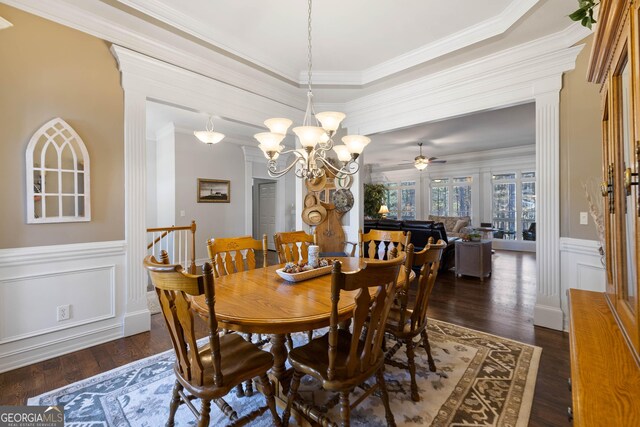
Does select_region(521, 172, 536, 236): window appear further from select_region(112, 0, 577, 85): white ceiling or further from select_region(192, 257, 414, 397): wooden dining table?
select_region(192, 257, 414, 397): wooden dining table

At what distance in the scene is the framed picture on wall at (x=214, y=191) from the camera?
5910 mm

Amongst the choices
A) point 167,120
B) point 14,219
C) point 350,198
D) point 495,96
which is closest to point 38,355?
point 14,219

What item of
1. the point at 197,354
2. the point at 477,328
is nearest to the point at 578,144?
the point at 477,328

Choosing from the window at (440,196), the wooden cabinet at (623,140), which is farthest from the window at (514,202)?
the wooden cabinet at (623,140)

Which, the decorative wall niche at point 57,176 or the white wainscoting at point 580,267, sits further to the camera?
the white wainscoting at point 580,267

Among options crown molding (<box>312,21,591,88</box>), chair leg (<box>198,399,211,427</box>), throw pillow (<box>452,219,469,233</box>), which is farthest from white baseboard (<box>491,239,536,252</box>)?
chair leg (<box>198,399,211,427</box>)

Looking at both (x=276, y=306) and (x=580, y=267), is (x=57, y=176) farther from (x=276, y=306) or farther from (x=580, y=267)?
(x=580, y=267)

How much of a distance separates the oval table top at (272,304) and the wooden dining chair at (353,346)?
114 mm

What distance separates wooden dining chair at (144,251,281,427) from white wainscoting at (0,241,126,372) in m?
1.58

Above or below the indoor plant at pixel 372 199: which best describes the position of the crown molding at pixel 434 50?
above

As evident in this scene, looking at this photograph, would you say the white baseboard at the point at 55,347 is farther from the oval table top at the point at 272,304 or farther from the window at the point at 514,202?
Result: the window at the point at 514,202

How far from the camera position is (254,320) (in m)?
1.31

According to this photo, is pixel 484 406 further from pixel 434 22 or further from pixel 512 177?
pixel 512 177

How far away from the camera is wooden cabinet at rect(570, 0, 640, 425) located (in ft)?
2.29
